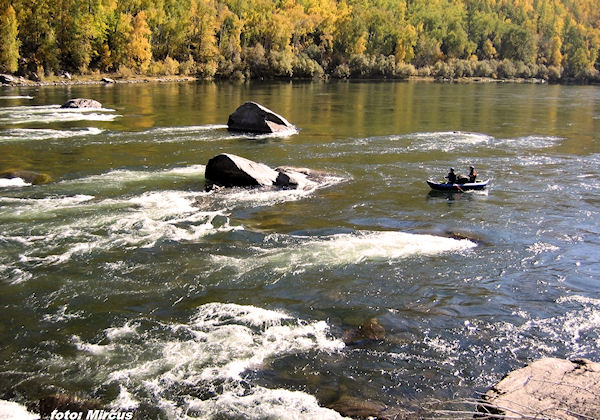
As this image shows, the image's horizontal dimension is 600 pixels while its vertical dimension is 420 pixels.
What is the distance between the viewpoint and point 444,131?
43438 millimetres

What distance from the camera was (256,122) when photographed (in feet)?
135

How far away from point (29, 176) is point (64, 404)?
18811 mm

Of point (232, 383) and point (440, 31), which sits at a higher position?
point (440, 31)

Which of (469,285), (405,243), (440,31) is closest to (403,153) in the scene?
(405,243)

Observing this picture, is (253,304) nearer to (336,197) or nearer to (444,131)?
(336,197)

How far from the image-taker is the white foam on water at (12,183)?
24.8 meters

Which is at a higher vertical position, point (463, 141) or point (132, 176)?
point (463, 141)

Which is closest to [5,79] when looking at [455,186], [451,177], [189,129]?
[189,129]

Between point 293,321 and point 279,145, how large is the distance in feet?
78.8

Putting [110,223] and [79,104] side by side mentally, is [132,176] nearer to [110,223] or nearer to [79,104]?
[110,223]

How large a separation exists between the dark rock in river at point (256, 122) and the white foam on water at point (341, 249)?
2294cm

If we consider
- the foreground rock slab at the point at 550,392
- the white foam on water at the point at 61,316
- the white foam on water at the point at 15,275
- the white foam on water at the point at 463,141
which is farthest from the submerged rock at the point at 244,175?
the foreground rock slab at the point at 550,392

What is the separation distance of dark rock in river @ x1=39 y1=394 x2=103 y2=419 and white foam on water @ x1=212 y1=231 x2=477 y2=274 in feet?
21.1

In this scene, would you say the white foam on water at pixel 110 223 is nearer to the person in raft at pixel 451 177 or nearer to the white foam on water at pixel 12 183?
the white foam on water at pixel 12 183
